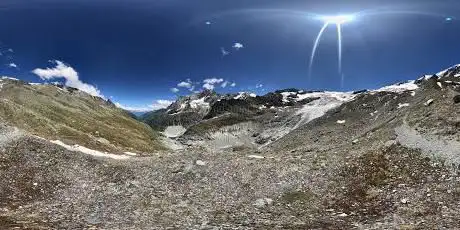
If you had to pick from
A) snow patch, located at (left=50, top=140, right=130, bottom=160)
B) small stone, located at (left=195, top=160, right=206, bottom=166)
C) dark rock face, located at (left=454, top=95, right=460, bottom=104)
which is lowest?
small stone, located at (left=195, top=160, right=206, bottom=166)

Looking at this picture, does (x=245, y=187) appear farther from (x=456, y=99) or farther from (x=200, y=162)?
(x=456, y=99)

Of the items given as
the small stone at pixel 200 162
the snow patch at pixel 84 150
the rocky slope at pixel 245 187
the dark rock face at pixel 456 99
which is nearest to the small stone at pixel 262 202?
the rocky slope at pixel 245 187

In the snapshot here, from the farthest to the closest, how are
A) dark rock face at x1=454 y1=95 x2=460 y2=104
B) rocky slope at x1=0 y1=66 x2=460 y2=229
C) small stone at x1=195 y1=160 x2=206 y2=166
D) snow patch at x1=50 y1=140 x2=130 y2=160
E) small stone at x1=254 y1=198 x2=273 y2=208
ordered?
dark rock face at x1=454 y1=95 x2=460 y2=104 < snow patch at x1=50 y1=140 x2=130 y2=160 < small stone at x1=195 y1=160 x2=206 y2=166 < small stone at x1=254 y1=198 x2=273 y2=208 < rocky slope at x1=0 y1=66 x2=460 y2=229

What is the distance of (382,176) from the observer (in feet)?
125

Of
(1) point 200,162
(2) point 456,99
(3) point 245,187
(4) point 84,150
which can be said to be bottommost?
(3) point 245,187

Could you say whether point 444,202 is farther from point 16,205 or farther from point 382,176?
point 16,205

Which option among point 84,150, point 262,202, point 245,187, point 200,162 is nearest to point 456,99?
point 245,187

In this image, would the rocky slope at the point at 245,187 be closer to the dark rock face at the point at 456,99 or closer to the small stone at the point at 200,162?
the small stone at the point at 200,162

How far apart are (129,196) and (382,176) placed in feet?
71.3

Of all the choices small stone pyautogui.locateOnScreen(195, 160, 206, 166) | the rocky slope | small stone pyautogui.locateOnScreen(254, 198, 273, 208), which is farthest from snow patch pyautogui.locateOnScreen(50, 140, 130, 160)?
small stone pyautogui.locateOnScreen(254, 198, 273, 208)

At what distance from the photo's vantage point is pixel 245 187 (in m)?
38.8

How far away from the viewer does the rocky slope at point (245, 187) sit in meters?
30.8

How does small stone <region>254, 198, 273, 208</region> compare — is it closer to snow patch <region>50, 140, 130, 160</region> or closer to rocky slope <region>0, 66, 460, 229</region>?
rocky slope <region>0, 66, 460, 229</region>

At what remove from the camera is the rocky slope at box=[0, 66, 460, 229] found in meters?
30.8
